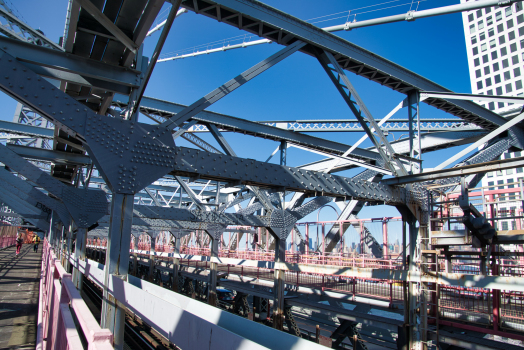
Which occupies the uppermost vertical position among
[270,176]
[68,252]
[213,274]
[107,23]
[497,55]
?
[497,55]

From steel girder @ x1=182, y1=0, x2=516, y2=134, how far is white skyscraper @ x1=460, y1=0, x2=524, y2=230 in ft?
195

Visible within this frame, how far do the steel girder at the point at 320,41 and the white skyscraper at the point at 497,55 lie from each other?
59553 mm

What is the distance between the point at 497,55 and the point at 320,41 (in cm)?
7408

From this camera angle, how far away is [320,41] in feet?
26.1

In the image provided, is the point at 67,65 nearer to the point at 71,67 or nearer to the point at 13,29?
the point at 71,67

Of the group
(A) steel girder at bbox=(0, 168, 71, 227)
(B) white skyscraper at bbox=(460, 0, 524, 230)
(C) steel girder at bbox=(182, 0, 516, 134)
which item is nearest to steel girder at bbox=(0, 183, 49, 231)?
(A) steel girder at bbox=(0, 168, 71, 227)

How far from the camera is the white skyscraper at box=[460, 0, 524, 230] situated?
199 ft

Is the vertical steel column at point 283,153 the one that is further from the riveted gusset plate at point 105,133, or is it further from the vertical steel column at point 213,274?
the riveted gusset plate at point 105,133

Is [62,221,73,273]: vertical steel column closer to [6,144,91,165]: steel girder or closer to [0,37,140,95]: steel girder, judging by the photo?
[6,144,91,165]: steel girder

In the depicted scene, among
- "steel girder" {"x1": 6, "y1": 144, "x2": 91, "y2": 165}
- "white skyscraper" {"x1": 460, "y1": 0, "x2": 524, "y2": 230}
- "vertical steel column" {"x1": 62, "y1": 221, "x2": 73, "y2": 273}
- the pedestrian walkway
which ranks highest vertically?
"white skyscraper" {"x1": 460, "y1": 0, "x2": 524, "y2": 230}

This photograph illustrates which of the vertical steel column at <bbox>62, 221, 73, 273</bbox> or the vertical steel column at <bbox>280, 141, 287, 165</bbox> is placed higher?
the vertical steel column at <bbox>280, 141, 287, 165</bbox>

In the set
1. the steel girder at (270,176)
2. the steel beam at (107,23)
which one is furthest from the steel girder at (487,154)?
the steel beam at (107,23)

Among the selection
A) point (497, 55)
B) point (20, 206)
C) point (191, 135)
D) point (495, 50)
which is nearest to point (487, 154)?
point (191, 135)

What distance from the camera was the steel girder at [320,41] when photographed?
666cm
